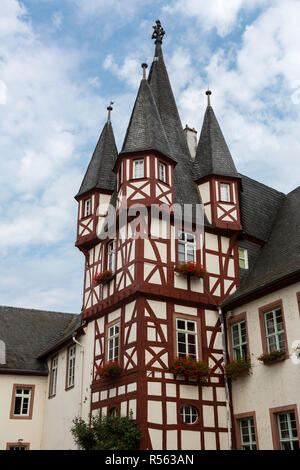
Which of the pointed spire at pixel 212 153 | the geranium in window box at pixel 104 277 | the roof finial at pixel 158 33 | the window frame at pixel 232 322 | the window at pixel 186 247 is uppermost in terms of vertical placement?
the roof finial at pixel 158 33

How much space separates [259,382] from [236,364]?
3.17 feet

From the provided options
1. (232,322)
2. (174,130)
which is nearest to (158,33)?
(174,130)

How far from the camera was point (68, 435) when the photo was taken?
21875 millimetres

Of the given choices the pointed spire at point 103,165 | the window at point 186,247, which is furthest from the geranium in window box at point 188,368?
the pointed spire at point 103,165

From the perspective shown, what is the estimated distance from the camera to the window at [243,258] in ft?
69.7

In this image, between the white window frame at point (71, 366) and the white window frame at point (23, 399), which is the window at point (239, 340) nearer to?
the white window frame at point (71, 366)

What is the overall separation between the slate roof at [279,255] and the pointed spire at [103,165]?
6833mm

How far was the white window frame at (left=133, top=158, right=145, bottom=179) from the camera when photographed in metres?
20.8

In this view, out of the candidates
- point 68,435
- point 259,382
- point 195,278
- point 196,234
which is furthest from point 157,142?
point 68,435

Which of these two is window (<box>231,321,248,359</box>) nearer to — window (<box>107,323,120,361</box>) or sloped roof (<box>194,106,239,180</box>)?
window (<box>107,323,120,361</box>)

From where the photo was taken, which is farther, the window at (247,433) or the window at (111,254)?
the window at (111,254)

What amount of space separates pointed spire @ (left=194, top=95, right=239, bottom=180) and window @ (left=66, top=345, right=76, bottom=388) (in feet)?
28.0

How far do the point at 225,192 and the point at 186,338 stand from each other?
6196 millimetres

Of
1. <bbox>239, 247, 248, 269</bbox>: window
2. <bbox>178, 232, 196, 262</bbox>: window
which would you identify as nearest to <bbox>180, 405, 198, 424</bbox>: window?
<bbox>178, 232, 196, 262</bbox>: window
